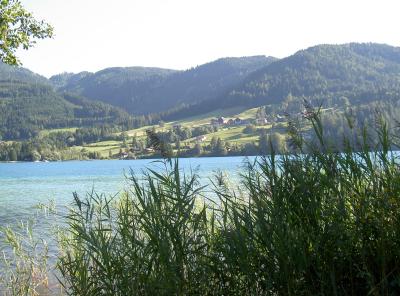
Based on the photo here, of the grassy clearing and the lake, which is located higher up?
the grassy clearing

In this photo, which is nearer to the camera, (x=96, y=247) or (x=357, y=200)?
(x=357, y=200)

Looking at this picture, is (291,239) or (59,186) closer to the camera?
(291,239)

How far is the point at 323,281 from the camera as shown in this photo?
431 centimetres

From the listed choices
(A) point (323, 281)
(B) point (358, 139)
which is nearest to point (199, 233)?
(A) point (323, 281)

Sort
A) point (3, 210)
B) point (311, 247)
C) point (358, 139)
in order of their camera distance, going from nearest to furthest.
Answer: point (311, 247) < point (358, 139) < point (3, 210)

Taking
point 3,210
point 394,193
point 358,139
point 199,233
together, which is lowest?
point 3,210

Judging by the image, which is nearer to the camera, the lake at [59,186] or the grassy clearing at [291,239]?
the grassy clearing at [291,239]

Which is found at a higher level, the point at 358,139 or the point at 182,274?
the point at 358,139

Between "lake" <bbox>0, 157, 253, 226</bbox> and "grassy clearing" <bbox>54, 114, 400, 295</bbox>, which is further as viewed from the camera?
"lake" <bbox>0, 157, 253, 226</bbox>

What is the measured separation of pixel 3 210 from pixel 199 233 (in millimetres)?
31356

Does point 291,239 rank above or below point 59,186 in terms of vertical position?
above

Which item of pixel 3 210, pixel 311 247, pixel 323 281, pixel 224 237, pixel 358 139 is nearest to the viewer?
pixel 323 281

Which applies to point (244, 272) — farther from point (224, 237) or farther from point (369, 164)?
point (369, 164)

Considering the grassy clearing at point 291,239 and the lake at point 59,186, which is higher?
the grassy clearing at point 291,239
